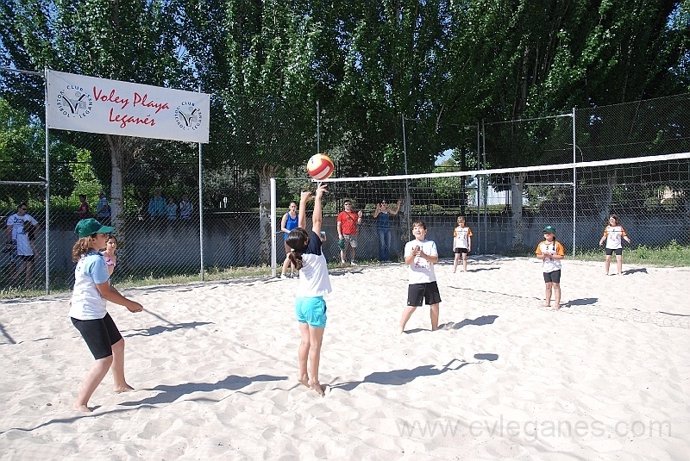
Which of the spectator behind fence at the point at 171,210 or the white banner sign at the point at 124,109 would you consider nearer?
the white banner sign at the point at 124,109

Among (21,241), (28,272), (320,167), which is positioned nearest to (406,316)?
(320,167)

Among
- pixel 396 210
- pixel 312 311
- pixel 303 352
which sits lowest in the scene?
pixel 303 352

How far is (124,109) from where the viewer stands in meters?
8.81

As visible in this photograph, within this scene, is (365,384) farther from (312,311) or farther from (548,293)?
(548,293)

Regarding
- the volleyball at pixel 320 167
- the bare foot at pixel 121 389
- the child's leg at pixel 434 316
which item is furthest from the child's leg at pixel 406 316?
the bare foot at pixel 121 389

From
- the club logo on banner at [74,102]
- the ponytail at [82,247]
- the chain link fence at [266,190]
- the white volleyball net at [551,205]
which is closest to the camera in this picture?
the ponytail at [82,247]

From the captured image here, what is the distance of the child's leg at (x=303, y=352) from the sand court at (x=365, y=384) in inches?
4.1

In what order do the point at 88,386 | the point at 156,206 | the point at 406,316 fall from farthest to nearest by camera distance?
the point at 156,206 < the point at 406,316 < the point at 88,386

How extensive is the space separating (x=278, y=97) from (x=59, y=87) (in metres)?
4.46

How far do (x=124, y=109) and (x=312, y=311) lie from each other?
659 centimetres

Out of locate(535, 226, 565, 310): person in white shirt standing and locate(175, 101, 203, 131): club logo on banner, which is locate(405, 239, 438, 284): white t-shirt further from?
locate(175, 101, 203, 131): club logo on banner

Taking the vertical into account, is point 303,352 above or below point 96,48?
below

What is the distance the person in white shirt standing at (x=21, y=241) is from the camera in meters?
9.11

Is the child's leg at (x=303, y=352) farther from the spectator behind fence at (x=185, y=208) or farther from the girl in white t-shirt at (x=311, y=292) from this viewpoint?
the spectator behind fence at (x=185, y=208)
